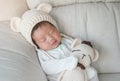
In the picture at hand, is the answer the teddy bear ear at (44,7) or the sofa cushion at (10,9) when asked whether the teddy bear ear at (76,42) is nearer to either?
the teddy bear ear at (44,7)

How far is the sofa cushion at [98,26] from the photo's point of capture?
134 cm

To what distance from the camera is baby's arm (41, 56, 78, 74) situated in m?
1.15

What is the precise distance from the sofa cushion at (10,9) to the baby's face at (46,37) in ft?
0.65

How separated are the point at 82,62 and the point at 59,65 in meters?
0.11

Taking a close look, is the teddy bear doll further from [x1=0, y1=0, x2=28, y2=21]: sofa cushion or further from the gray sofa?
[x1=0, y1=0, x2=28, y2=21]: sofa cushion

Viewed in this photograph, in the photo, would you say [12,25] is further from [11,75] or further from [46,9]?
[11,75]

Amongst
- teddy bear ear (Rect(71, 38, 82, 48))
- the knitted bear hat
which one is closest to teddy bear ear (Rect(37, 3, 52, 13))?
the knitted bear hat

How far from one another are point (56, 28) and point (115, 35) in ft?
1.00

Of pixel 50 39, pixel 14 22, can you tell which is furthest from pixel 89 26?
pixel 14 22

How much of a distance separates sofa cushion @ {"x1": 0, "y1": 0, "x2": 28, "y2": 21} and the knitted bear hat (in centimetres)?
7

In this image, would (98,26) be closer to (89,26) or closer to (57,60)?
(89,26)

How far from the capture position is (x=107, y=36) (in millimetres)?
1341

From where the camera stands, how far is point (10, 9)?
4.45 ft

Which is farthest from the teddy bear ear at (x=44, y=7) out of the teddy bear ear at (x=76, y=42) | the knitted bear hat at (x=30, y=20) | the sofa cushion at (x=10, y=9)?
the teddy bear ear at (x=76, y=42)
